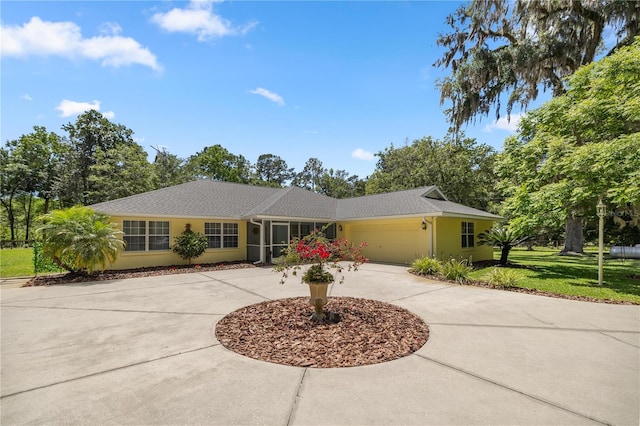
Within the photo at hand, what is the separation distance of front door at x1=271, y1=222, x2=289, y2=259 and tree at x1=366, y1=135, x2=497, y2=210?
51.2ft

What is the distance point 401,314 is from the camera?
19.4 ft

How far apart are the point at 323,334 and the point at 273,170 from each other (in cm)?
5018

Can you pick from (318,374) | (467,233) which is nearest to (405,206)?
(467,233)

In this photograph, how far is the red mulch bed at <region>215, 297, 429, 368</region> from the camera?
4006 mm

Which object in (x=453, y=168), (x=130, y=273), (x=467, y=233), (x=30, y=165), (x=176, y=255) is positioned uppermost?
(x=30, y=165)

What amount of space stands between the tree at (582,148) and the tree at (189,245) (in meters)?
13.7

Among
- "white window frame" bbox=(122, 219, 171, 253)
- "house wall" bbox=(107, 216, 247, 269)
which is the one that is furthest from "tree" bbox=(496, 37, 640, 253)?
"white window frame" bbox=(122, 219, 171, 253)

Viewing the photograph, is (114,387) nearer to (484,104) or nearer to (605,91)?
(605,91)

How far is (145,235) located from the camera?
1298cm

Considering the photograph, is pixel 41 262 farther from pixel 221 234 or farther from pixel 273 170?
pixel 273 170

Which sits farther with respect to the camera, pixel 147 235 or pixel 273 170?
pixel 273 170

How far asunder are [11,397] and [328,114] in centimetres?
1657

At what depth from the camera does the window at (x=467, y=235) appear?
1588cm

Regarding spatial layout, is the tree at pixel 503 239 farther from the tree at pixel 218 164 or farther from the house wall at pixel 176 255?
the tree at pixel 218 164
